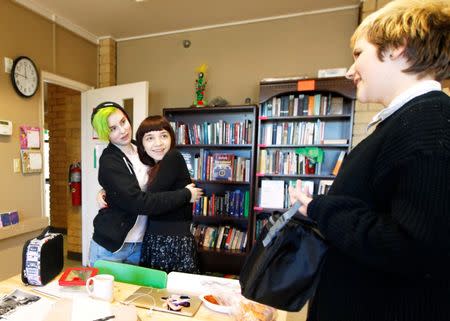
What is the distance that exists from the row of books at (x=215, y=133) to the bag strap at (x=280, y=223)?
200cm

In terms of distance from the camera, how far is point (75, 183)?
3.26m

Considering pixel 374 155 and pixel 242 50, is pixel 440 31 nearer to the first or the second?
pixel 374 155

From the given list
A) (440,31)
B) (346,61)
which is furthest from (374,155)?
(346,61)

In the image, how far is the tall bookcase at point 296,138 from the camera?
2457 millimetres

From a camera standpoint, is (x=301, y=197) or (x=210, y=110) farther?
(x=210, y=110)

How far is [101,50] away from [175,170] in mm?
2781

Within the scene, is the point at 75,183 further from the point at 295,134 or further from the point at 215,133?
the point at 295,134

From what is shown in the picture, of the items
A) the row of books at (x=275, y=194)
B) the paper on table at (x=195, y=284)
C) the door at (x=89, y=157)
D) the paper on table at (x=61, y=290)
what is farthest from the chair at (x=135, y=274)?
the door at (x=89, y=157)

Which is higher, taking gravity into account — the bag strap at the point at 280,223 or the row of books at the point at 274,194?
the bag strap at the point at 280,223

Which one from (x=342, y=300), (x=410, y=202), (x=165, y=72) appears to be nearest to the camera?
(x=410, y=202)

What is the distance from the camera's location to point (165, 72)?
317 cm

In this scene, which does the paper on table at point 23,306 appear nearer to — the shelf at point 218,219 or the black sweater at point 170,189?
the black sweater at point 170,189

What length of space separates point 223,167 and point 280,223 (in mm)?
2089

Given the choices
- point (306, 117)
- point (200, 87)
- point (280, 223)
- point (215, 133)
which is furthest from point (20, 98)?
point (280, 223)
